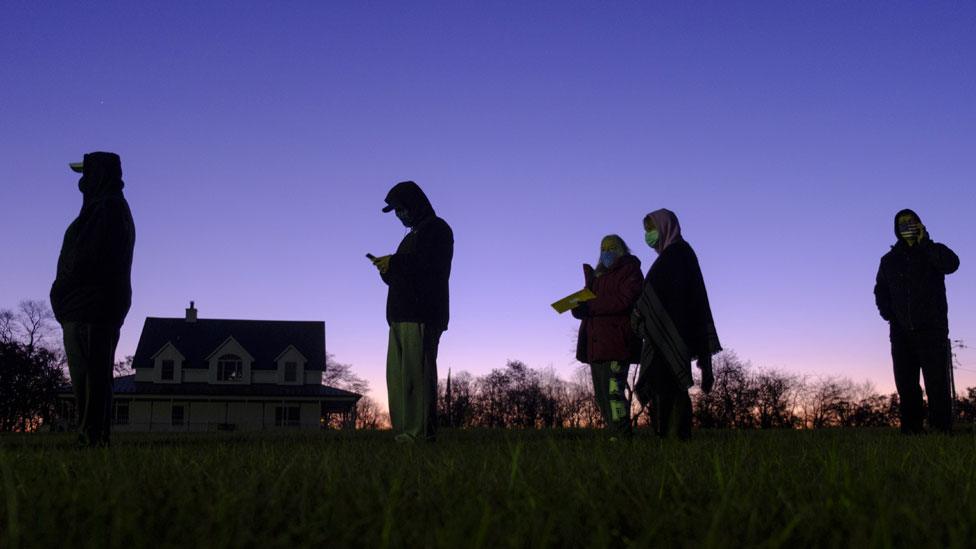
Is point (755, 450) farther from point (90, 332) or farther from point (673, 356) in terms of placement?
point (90, 332)

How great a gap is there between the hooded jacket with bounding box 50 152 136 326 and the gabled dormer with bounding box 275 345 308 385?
4319 centimetres

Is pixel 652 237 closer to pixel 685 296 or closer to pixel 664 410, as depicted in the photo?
pixel 685 296

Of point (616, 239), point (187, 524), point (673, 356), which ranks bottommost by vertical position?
point (187, 524)

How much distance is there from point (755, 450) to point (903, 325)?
4.95 m

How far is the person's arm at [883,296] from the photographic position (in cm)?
981

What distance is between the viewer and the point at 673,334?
24.2 feet

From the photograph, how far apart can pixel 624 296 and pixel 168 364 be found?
1761 inches

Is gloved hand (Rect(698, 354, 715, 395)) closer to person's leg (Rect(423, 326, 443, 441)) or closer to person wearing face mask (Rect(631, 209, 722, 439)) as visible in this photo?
person wearing face mask (Rect(631, 209, 722, 439))

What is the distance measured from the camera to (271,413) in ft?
166

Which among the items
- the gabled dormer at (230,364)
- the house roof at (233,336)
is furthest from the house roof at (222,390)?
the house roof at (233,336)

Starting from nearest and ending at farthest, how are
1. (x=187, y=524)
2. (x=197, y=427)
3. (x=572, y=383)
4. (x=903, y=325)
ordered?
(x=187, y=524), (x=903, y=325), (x=197, y=427), (x=572, y=383)

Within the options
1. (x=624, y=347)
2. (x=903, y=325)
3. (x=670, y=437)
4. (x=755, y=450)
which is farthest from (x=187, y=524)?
(x=903, y=325)

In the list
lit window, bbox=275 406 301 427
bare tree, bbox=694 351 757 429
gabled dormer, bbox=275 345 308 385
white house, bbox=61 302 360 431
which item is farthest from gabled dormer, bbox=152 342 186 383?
bare tree, bbox=694 351 757 429

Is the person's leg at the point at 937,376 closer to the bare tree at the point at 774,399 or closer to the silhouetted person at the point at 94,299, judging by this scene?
the silhouetted person at the point at 94,299
